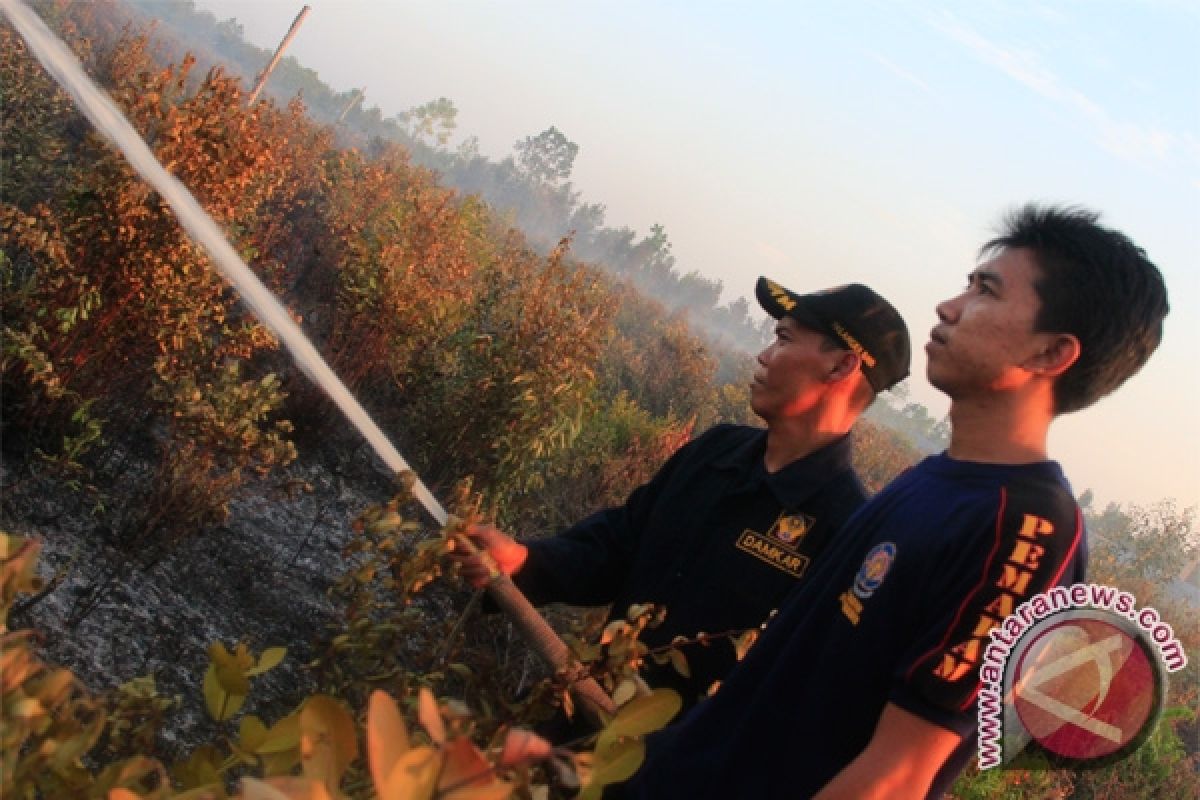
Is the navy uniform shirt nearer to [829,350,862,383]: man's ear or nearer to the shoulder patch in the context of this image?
[829,350,862,383]: man's ear

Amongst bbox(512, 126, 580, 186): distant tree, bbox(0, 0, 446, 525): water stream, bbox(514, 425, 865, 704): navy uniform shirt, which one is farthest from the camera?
bbox(512, 126, 580, 186): distant tree

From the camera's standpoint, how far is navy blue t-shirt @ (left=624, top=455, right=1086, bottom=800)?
1093mm

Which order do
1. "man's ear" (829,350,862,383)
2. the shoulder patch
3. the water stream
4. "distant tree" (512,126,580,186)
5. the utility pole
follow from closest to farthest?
the shoulder patch → the water stream → "man's ear" (829,350,862,383) → the utility pole → "distant tree" (512,126,580,186)

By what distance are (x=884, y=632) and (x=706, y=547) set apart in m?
0.90

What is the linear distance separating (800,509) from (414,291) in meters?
4.43

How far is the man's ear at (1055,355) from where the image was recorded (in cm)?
133

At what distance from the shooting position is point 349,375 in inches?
239

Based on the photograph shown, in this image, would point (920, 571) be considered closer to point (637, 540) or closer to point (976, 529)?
point (976, 529)

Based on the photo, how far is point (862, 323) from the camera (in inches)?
87.8

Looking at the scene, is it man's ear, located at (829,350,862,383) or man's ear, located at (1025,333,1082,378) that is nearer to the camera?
man's ear, located at (1025,333,1082,378)

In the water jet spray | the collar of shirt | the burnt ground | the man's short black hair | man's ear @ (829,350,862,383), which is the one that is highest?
the man's short black hair

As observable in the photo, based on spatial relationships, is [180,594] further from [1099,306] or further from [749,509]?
[1099,306]

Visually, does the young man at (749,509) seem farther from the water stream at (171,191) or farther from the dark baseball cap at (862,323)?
the water stream at (171,191)

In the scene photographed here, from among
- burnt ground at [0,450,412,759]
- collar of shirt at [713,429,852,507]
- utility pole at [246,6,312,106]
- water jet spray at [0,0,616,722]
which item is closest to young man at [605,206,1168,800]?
water jet spray at [0,0,616,722]
